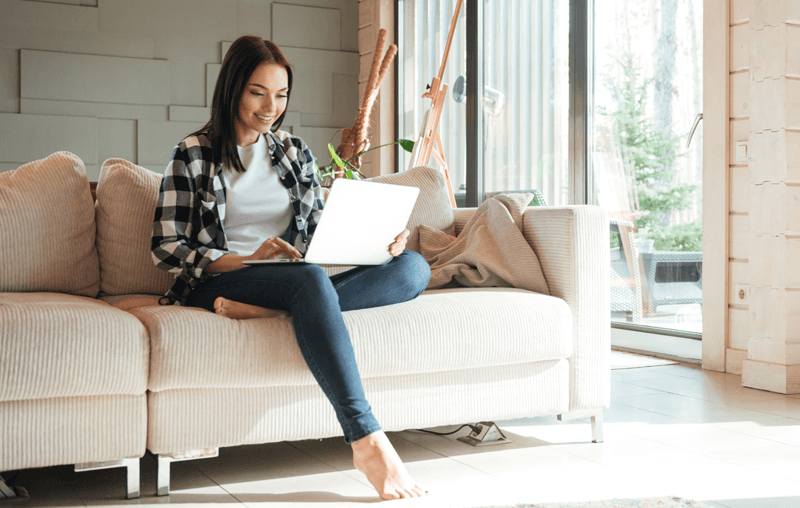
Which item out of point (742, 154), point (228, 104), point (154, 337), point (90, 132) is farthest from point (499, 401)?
point (90, 132)

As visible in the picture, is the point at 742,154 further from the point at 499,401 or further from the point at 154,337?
the point at 154,337

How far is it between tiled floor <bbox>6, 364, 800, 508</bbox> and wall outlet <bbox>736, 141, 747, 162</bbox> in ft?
3.35

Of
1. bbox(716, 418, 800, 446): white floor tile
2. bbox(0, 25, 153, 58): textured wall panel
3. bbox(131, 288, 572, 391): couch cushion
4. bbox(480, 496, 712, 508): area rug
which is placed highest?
bbox(0, 25, 153, 58): textured wall panel

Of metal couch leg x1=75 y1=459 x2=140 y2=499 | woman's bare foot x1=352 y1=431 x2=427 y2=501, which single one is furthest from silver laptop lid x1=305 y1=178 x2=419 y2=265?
metal couch leg x1=75 y1=459 x2=140 y2=499

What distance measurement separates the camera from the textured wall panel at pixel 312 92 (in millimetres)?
5137

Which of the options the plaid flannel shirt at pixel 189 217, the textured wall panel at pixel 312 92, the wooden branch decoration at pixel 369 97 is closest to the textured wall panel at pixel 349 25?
the textured wall panel at pixel 312 92

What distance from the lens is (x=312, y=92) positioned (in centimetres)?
518

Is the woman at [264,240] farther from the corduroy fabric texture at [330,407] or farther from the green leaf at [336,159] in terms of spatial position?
the green leaf at [336,159]

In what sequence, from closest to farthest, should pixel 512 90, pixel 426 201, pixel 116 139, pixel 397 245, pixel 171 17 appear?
pixel 397 245, pixel 426 201, pixel 512 90, pixel 116 139, pixel 171 17

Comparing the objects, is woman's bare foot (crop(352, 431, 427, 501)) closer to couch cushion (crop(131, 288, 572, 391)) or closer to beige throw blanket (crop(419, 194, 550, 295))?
couch cushion (crop(131, 288, 572, 391))

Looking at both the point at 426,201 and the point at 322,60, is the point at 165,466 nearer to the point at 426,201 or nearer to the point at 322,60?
the point at 426,201

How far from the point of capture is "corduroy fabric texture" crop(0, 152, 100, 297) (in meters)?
1.91

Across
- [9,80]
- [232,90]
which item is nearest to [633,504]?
[232,90]

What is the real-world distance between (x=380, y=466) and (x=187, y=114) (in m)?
3.76
